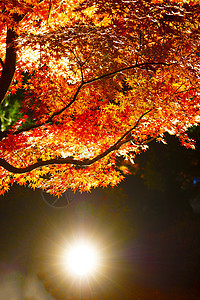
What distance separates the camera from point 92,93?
24.1ft

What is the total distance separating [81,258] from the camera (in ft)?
42.2

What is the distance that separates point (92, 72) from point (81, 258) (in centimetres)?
930

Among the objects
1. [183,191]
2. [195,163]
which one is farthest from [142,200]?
[195,163]

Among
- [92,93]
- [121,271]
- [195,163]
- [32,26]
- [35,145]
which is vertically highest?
[195,163]

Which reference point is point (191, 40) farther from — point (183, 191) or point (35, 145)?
point (183, 191)

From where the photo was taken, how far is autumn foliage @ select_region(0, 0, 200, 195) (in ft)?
15.4

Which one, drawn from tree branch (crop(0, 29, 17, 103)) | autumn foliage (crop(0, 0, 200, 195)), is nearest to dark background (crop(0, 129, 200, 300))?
autumn foliage (crop(0, 0, 200, 195))

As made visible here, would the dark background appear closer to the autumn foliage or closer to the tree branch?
the autumn foliage

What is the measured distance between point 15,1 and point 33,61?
2.42 metres

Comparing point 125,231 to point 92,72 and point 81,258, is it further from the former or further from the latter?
point 92,72

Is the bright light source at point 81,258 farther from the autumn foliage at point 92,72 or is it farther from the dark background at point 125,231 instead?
the autumn foliage at point 92,72

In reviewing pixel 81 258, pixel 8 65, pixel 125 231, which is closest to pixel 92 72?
pixel 8 65

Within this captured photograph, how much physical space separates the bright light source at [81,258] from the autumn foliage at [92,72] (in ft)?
15.9

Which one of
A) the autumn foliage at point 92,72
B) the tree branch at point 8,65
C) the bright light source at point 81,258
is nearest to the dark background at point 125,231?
the bright light source at point 81,258
